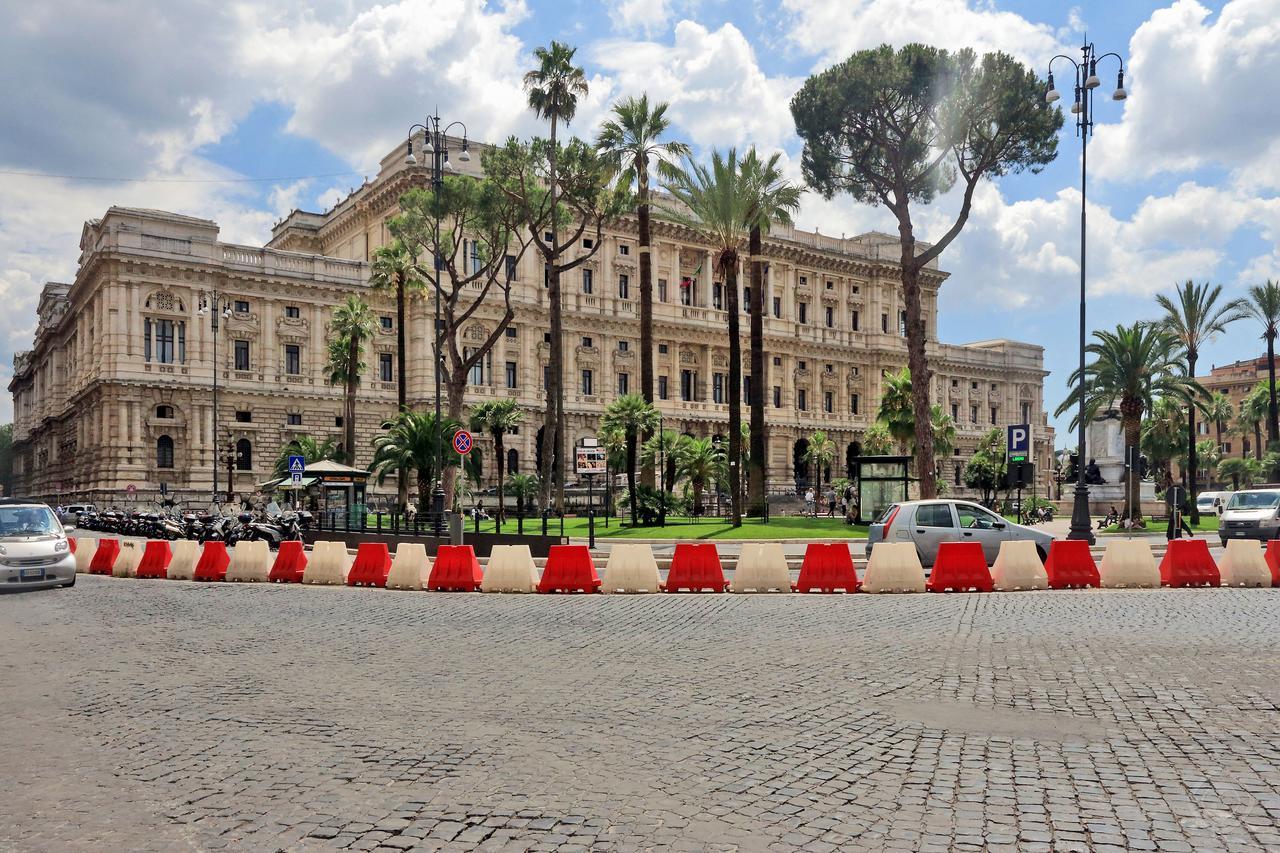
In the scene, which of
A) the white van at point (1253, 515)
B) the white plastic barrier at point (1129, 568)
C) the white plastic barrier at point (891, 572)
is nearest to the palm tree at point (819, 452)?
the white van at point (1253, 515)

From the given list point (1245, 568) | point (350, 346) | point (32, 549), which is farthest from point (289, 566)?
point (350, 346)

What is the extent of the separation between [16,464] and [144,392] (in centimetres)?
5077

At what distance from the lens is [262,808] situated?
4.85 m

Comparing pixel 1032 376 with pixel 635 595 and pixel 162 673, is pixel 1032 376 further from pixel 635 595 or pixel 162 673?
pixel 162 673

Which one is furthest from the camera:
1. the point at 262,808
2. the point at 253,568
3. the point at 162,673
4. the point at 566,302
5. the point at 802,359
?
the point at 802,359

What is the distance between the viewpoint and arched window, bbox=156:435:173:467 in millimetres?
53719

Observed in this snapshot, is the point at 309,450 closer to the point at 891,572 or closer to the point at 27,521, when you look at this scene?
the point at 27,521

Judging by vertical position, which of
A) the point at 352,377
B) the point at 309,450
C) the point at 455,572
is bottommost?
the point at 455,572

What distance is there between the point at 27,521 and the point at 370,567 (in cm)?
537

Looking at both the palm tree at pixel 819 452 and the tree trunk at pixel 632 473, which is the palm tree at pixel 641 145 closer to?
the tree trunk at pixel 632 473

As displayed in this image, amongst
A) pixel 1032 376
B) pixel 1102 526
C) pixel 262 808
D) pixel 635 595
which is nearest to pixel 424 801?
pixel 262 808

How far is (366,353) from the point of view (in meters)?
58.8

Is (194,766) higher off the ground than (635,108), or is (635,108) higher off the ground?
(635,108)

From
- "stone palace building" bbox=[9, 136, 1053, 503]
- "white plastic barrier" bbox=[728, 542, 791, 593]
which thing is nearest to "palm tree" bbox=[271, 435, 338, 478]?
"stone palace building" bbox=[9, 136, 1053, 503]
